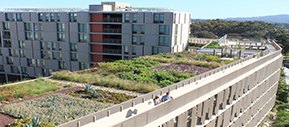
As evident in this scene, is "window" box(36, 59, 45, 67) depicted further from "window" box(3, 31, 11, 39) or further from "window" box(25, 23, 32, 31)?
"window" box(3, 31, 11, 39)

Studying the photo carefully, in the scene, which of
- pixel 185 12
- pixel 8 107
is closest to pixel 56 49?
pixel 185 12

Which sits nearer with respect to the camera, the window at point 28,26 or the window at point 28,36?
the window at point 28,26

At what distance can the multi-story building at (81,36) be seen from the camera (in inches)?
1480

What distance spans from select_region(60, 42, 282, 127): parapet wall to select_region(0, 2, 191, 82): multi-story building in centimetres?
1711

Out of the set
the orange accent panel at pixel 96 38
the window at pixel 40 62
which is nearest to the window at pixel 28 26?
the window at pixel 40 62

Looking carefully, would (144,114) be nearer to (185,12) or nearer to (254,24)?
(185,12)

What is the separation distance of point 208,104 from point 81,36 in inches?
1310

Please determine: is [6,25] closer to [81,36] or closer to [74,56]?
Answer: [74,56]

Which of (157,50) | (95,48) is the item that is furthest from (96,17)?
(157,50)

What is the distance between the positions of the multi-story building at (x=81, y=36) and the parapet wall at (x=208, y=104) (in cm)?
1711

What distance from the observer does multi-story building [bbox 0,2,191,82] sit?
37594 millimetres

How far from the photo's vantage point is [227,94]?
50.9ft

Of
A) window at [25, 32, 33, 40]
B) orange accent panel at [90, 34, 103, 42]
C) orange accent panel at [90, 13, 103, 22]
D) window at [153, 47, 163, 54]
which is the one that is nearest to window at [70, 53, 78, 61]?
orange accent panel at [90, 34, 103, 42]

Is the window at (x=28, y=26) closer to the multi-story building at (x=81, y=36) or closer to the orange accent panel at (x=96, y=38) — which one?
the multi-story building at (x=81, y=36)
